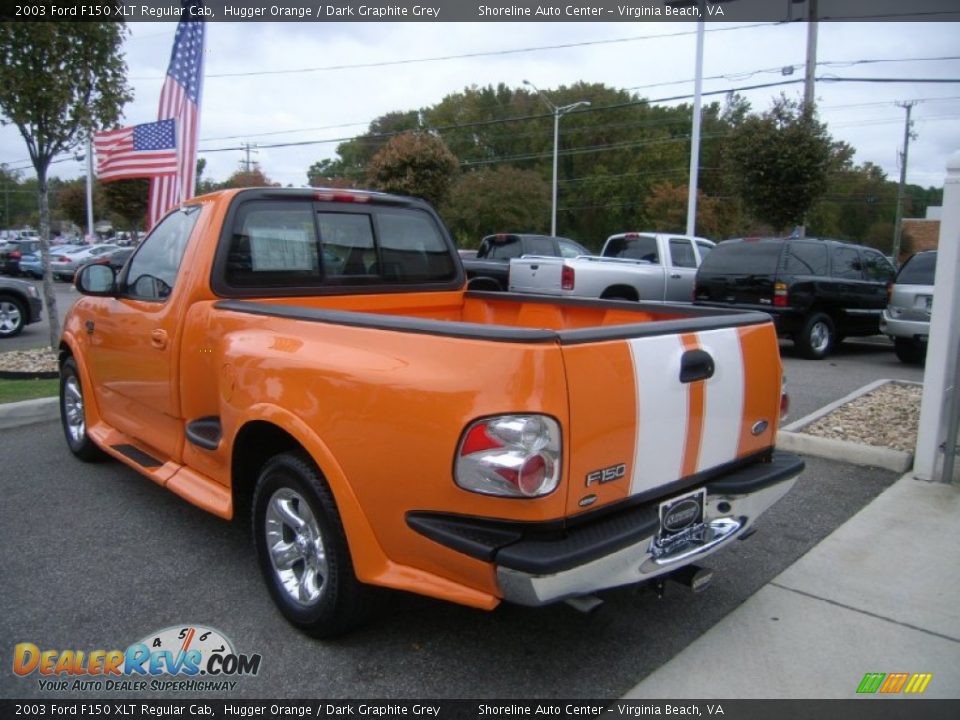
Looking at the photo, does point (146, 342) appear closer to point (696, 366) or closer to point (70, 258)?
point (696, 366)

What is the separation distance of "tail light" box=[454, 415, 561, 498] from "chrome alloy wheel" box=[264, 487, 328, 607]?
890 mm

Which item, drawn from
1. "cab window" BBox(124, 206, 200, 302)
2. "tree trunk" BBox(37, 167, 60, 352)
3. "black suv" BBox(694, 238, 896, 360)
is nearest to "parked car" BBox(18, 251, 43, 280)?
"tree trunk" BBox(37, 167, 60, 352)

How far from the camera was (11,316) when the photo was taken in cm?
1248

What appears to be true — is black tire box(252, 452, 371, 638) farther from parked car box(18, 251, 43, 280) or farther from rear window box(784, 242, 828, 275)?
parked car box(18, 251, 43, 280)

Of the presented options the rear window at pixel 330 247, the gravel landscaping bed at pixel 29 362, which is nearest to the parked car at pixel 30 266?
the gravel landscaping bed at pixel 29 362

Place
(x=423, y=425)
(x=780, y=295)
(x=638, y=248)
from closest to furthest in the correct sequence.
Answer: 1. (x=423, y=425)
2. (x=780, y=295)
3. (x=638, y=248)

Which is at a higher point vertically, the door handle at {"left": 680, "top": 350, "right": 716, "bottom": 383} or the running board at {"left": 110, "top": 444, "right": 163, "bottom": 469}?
the door handle at {"left": 680, "top": 350, "right": 716, "bottom": 383}

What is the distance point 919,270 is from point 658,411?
926cm

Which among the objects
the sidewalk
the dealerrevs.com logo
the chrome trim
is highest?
the chrome trim

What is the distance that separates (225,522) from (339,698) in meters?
1.91

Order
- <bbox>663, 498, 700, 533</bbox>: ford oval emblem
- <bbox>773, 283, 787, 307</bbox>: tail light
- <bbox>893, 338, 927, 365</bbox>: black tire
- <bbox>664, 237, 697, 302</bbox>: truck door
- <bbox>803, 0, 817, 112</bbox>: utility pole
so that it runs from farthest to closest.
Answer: <bbox>803, 0, 817, 112</bbox>: utility pole < <bbox>664, 237, 697, 302</bbox>: truck door < <bbox>773, 283, 787, 307</bbox>: tail light < <bbox>893, 338, 927, 365</bbox>: black tire < <bbox>663, 498, 700, 533</bbox>: ford oval emblem

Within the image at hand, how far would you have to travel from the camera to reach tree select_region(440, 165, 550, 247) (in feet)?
153

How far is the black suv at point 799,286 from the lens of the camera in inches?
410

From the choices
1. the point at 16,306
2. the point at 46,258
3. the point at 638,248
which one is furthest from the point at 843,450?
the point at 16,306
